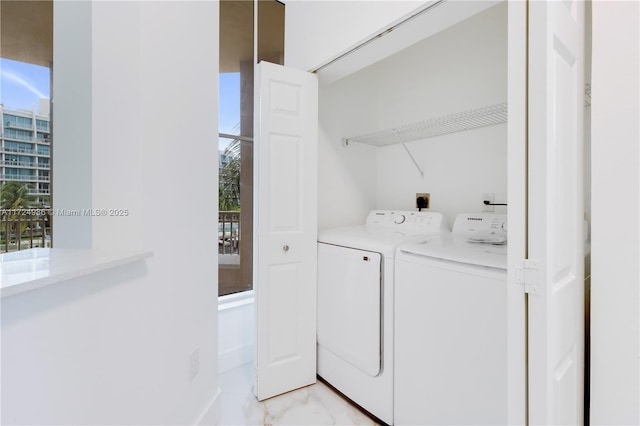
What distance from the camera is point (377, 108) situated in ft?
8.83

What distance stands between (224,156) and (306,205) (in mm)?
867

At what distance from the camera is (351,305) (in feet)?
5.79

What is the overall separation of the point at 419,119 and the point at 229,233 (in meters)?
1.79

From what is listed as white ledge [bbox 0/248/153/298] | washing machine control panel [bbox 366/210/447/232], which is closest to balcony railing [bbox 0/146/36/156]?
white ledge [bbox 0/248/153/298]

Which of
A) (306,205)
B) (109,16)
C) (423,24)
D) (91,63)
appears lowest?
(306,205)

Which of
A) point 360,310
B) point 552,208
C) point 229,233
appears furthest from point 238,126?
point 552,208

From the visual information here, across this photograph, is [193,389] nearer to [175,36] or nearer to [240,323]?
[240,323]

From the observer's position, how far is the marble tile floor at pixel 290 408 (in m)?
1.64

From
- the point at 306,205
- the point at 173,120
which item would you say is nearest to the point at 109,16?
the point at 173,120

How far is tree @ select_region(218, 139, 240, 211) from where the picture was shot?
2.36 metres

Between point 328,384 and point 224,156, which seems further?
point 224,156

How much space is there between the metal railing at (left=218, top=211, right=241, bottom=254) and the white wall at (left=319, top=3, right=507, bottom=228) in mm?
706

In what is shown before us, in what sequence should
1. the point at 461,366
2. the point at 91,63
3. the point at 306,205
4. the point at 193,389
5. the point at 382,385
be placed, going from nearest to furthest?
the point at 91,63
the point at 461,366
the point at 193,389
the point at 382,385
the point at 306,205

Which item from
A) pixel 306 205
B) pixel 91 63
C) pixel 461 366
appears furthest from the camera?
pixel 306 205
